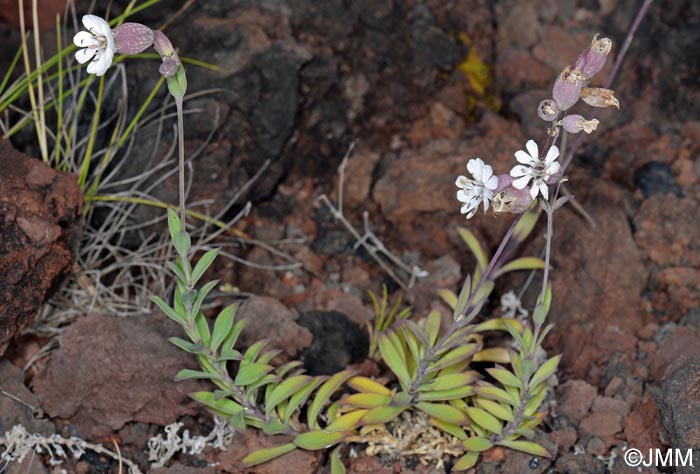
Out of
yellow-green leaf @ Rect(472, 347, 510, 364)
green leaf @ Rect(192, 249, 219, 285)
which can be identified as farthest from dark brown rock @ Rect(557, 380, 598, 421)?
green leaf @ Rect(192, 249, 219, 285)

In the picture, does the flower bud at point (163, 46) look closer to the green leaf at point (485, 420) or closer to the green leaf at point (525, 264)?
the green leaf at point (485, 420)

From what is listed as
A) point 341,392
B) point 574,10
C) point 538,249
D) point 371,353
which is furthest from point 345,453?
point 574,10

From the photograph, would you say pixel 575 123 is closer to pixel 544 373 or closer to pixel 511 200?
pixel 511 200

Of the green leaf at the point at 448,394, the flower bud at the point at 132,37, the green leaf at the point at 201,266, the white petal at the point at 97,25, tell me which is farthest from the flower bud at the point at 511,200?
the white petal at the point at 97,25

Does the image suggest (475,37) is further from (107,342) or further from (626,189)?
(107,342)

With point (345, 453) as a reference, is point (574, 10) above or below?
above

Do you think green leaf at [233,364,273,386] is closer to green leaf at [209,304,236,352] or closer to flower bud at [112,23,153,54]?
green leaf at [209,304,236,352]
